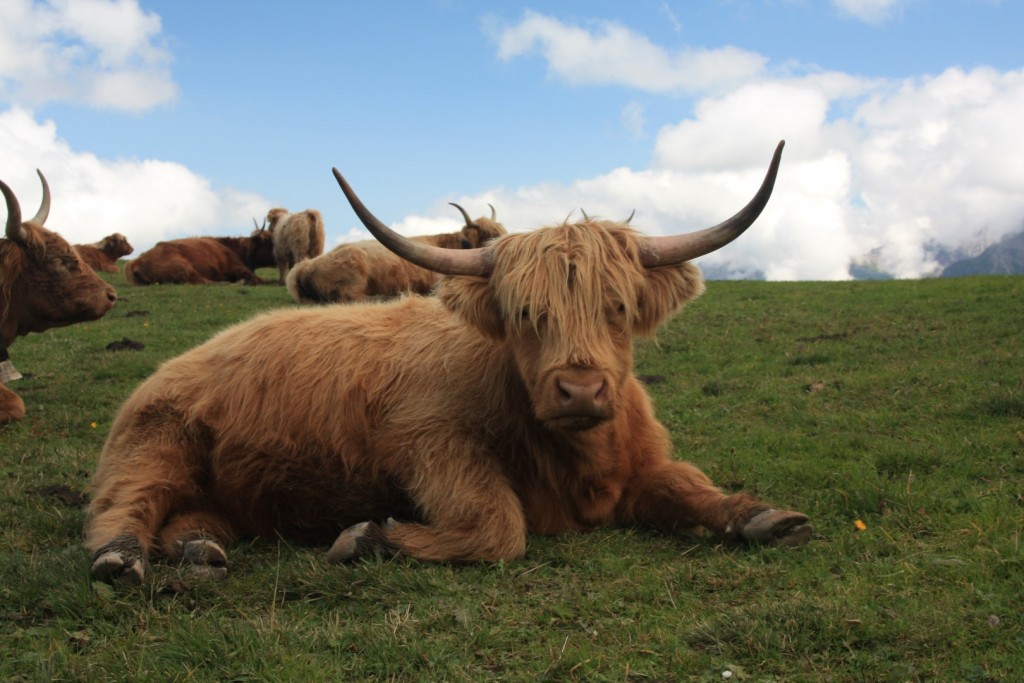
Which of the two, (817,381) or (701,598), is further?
(817,381)

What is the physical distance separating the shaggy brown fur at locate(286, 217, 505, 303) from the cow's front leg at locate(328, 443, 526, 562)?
1174 centimetres

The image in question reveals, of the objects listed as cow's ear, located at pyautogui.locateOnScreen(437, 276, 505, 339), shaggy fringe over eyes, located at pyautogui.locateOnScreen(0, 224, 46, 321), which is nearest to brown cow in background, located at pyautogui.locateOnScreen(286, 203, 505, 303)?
shaggy fringe over eyes, located at pyautogui.locateOnScreen(0, 224, 46, 321)

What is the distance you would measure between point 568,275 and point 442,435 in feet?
3.42

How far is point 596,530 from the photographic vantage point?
4.53 m

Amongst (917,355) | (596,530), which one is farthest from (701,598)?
(917,355)

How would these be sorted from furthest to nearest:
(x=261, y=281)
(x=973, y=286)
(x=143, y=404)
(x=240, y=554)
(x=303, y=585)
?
(x=261, y=281)
(x=973, y=286)
(x=143, y=404)
(x=240, y=554)
(x=303, y=585)

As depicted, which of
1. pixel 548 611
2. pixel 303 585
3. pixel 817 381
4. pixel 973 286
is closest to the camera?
pixel 548 611

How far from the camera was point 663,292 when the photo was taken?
4.46m

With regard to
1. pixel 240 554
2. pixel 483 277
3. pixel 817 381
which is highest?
pixel 483 277

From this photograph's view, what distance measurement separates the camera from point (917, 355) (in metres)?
8.91

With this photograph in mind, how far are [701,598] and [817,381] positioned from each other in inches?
203

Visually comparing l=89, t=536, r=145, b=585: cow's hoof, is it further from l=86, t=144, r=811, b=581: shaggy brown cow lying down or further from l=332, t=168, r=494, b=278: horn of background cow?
l=332, t=168, r=494, b=278: horn of background cow

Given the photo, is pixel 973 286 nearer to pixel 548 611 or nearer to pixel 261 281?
pixel 548 611

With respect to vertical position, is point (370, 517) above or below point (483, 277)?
below
